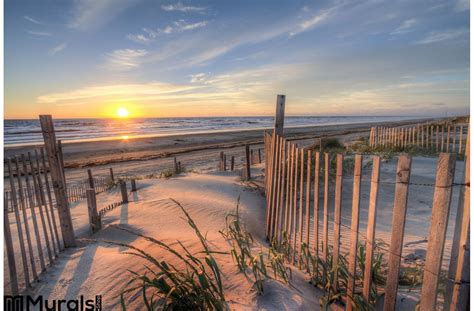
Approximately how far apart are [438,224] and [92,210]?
16.8ft

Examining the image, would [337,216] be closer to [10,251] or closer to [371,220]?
[371,220]

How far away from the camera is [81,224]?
613 cm

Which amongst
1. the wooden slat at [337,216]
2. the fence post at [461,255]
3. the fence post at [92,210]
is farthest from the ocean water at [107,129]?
the fence post at [461,255]

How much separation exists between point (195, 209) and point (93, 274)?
10.5ft

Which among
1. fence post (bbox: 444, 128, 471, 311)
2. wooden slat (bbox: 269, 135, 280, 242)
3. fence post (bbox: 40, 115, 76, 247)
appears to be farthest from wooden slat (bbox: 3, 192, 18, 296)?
fence post (bbox: 444, 128, 471, 311)

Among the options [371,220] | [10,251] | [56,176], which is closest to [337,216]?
[371,220]

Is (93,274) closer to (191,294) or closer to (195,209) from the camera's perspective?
(191,294)

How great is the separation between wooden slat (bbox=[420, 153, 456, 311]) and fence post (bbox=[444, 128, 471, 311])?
0.06m

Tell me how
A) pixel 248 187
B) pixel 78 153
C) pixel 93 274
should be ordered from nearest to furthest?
pixel 93 274 → pixel 248 187 → pixel 78 153

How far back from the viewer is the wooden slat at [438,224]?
1.75 m

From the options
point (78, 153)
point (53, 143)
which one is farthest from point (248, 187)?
→ point (78, 153)

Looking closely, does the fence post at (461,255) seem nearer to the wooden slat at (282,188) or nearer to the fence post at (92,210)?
the wooden slat at (282,188)

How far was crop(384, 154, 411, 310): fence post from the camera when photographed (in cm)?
195

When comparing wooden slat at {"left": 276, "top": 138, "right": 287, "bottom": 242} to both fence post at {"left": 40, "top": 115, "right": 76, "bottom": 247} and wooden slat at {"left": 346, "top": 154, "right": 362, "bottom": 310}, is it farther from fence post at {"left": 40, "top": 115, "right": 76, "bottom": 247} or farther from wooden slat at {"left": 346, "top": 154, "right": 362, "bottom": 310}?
fence post at {"left": 40, "top": 115, "right": 76, "bottom": 247}
